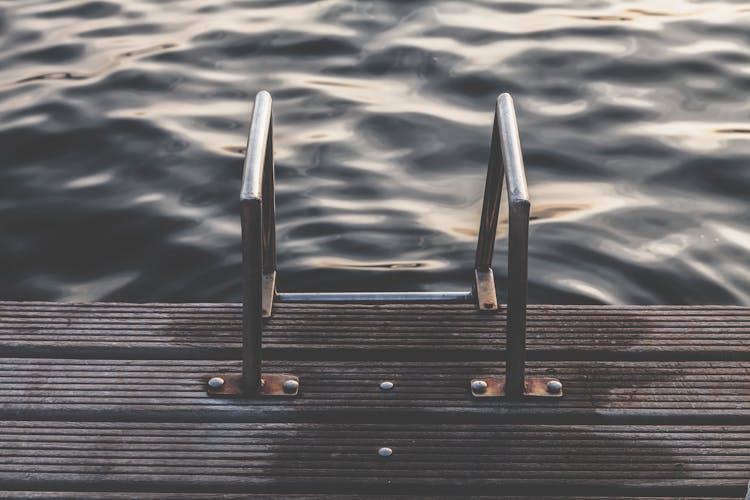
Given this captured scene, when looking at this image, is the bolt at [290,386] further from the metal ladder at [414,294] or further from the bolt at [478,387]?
the bolt at [478,387]

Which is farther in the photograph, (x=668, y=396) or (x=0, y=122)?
(x=0, y=122)

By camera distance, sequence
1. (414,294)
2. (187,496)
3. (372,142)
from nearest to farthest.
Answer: (187,496) → (414,294) → (372,142)

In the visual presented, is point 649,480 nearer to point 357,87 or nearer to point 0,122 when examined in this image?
point 357,87

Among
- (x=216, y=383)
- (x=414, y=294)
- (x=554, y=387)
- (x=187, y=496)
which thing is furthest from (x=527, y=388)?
(x=187, y=496)

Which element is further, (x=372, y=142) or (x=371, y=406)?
(x=372, y=142)

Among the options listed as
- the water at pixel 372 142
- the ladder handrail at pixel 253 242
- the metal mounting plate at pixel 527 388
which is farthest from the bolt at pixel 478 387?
the water at pixel 372 142

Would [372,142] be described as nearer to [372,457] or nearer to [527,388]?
[527,388]

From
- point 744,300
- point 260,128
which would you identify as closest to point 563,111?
point 744,300

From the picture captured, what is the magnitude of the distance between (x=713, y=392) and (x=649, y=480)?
1.28 ft

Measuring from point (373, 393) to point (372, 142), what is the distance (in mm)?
2772

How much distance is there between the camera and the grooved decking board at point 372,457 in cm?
250

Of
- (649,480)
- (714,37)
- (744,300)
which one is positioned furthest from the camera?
(714,37)

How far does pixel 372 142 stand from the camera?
5.42 meters

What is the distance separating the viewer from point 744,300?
4.17 m
